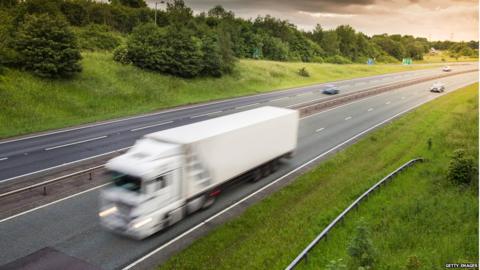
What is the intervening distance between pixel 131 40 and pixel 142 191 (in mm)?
40918

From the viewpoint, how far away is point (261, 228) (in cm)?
1559

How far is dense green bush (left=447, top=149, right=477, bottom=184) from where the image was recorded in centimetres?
1920

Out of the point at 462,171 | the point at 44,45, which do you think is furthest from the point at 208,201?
the point at 44,45

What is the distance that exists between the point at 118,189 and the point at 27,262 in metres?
3.63

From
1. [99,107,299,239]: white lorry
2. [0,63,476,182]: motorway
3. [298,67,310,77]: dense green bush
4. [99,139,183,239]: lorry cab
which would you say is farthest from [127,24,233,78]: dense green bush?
[99,139,183,239]: lorry cab

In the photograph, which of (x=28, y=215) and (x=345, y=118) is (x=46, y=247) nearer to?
(x=28, y=215)

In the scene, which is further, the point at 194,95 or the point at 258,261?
the point at 194,95

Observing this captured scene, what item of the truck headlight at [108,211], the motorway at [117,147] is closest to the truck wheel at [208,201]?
the motorway at [117,147]

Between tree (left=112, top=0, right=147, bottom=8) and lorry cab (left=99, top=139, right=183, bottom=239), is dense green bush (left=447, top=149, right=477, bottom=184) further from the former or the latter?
tree (left=112, top=0, right=147, bottom=8)

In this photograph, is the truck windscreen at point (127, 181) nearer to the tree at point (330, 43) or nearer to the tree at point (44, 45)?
the tree at point (44, 45)

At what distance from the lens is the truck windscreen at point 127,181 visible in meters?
14.1

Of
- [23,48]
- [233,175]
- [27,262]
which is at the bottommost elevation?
[27,262]

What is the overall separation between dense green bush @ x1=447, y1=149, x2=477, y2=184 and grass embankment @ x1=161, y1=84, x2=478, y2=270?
0.50 metres

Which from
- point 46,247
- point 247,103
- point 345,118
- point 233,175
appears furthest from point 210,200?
point 247,103
